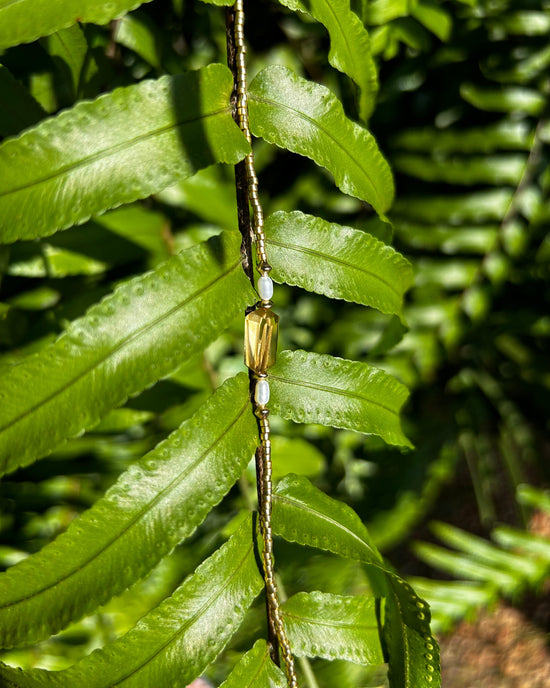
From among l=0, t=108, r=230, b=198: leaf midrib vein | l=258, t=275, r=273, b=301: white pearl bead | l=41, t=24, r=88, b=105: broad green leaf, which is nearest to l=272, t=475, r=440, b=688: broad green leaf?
l=258, t=275, r=273, b=301: white pearl bead

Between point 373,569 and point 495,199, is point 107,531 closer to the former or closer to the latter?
Result: point 373,569

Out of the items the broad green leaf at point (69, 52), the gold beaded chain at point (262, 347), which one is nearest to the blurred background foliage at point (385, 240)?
the broad green leaf at point (69, 52)

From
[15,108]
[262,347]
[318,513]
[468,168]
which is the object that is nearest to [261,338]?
[262,347]

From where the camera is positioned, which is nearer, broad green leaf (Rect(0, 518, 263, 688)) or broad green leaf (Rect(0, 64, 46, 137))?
broad green leaf (Rect(0, 518, 263, 688))

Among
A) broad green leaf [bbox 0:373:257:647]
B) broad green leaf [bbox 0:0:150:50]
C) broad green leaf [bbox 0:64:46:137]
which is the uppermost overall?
broad green leaf [bbox 0:64:46:137]

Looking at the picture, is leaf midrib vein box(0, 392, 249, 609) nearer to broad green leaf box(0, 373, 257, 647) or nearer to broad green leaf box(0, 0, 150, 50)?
broad green leaf box(0, 373, 257, 647)

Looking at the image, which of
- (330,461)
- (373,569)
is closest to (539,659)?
(330,461)
